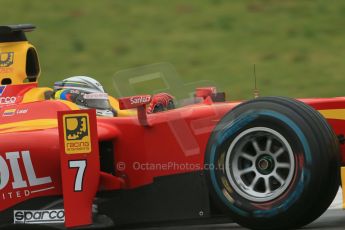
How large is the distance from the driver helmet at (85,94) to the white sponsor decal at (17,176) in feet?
3.45

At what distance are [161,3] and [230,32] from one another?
2.00 m

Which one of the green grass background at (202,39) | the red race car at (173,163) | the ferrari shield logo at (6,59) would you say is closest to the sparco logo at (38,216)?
the red race car at (173,163)

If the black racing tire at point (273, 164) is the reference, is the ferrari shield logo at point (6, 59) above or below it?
above

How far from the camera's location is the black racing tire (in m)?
5.50

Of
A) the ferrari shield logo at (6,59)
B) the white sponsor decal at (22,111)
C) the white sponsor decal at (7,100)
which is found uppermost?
the ferrari shield logo at (6,59)

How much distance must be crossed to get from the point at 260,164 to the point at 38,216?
181 cm

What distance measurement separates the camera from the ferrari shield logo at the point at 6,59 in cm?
823

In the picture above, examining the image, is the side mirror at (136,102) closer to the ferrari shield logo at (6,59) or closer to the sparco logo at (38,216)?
the sparco logo at (38,216)

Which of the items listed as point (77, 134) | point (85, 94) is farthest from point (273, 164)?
point (85, 94)

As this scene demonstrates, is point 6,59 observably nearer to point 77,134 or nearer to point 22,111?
point 22,111

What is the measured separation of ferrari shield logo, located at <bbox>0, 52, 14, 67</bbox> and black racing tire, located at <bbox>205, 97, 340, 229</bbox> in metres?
3.06

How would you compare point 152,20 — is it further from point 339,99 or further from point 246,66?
point 339,99

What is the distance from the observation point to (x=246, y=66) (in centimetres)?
1524

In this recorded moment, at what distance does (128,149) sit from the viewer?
6.46m
